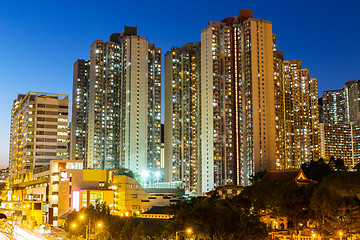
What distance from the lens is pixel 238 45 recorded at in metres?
143

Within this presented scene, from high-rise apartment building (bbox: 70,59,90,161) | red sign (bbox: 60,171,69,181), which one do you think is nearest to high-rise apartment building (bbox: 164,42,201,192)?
high-rise apartment building (bbox: 70,59,90,161)

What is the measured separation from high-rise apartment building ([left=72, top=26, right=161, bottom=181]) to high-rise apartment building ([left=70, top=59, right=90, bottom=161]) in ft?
46.9

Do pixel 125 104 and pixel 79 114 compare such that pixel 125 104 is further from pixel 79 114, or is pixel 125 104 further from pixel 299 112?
pixel 299 112

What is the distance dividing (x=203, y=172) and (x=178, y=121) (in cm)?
3138

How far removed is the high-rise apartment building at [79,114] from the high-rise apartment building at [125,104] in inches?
563

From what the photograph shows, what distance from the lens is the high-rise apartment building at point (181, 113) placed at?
15812 centimetres

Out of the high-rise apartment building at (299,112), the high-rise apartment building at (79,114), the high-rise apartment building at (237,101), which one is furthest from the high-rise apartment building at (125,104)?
the high-rise apartment building at (299,112)

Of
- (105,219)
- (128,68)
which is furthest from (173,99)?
(105,219)

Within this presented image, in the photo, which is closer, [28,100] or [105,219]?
[105,219]

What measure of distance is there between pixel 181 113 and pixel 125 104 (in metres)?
21.0

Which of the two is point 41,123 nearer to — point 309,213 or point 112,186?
point 112,186

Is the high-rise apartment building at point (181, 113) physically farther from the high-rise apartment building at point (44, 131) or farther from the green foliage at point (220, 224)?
the green foliage at point (220, 224)

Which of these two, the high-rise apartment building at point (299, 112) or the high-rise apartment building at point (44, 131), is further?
the high-rise apartment building at point (299, 112)

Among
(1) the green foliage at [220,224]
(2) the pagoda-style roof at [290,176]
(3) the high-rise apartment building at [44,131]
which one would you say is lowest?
(1) the green foliage at [220,224]
